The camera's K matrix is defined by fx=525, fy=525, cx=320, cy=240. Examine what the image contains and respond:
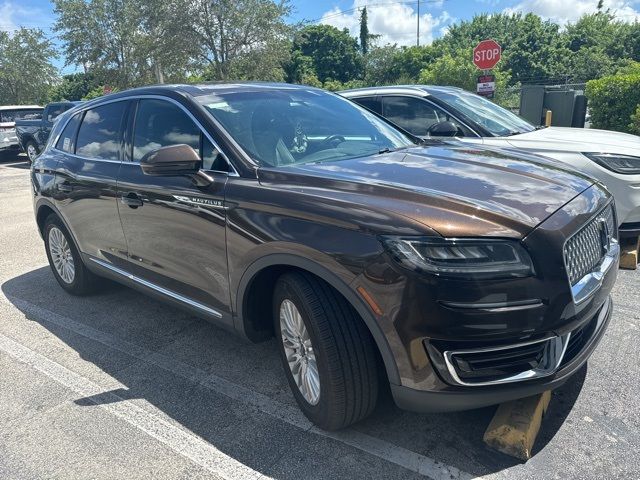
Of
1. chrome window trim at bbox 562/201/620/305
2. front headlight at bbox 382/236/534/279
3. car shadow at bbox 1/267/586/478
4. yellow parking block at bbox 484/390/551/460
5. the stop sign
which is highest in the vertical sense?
the stop sign

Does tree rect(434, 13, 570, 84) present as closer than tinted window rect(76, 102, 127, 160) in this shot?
No

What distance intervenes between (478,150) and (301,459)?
2.21 meters

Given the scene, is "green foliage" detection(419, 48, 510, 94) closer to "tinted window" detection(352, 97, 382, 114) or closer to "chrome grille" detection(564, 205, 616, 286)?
"tinted window" detection(352, 97, 382, 114)

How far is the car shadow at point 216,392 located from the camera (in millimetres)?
2607

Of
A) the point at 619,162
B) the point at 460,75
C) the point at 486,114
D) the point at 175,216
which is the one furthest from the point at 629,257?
the point at 460,75

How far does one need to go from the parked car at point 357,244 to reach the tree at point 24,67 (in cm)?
3931

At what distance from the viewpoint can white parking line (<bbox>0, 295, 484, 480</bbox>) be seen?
246 cm

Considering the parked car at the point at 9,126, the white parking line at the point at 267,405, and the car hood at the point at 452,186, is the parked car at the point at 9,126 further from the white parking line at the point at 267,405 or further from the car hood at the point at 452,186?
the car hood at the point at 452,186

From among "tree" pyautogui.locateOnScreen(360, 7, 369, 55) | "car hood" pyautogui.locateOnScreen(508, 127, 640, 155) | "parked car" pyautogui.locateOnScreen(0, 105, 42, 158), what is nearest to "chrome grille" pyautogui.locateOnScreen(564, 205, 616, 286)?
"car hood" pyautogui.locateOnScreen(508, 127, 640, 155)

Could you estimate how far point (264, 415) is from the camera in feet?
9.66

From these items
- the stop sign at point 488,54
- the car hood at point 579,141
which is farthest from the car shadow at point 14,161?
the car hood at point 579,141

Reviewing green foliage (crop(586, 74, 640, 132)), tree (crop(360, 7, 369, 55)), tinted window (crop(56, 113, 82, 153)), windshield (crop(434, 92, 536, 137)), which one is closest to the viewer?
tinted window (crop(56, 113, 82, 153))

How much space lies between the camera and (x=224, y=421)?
9.56 feet

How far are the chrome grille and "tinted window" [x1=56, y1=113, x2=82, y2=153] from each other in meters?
4.13
